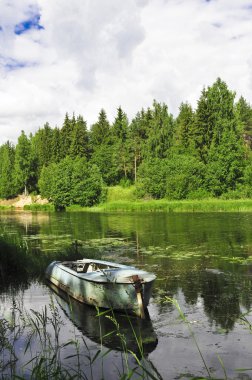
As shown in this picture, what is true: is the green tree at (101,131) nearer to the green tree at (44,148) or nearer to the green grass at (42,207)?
the green tree at (44,148)

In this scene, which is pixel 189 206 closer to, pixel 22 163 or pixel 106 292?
pixel 106 292

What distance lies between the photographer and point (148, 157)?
7338 cm

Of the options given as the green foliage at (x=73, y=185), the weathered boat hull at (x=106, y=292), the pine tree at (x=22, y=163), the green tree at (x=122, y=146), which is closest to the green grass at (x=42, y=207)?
the green foliage at (x=73, y=185)

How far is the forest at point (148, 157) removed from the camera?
63.6 metres

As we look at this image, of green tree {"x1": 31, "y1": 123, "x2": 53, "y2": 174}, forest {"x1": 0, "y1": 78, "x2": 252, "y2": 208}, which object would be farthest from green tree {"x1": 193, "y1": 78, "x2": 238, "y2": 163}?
green tree {"x1": 31, "y1": 123, "x2": 53, "y2": 174}

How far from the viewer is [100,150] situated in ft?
283

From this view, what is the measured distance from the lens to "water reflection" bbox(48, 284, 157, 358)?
832 centimetres

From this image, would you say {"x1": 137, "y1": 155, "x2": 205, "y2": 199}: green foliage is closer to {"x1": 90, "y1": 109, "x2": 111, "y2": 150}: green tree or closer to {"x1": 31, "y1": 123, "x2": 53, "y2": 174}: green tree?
{"x1": 90, "y1": 109, "x2": 111, "y2": 150}: green tree

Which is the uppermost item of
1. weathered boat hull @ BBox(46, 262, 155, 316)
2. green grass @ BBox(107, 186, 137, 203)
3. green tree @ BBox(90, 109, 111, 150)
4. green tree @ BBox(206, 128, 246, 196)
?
green tree @ BBox(90, 109, 111, 150)

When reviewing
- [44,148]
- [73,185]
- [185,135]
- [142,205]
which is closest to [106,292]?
[142,205]

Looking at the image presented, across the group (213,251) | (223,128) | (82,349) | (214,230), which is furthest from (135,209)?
(82,349)

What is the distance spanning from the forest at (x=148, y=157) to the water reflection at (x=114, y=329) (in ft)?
168

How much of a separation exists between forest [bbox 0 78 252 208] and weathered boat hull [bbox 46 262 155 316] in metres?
50.4

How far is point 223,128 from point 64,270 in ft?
195
